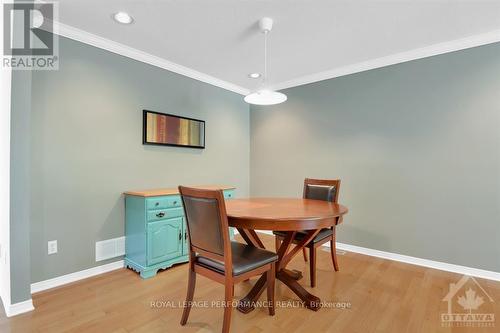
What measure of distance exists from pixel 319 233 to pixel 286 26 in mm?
2003

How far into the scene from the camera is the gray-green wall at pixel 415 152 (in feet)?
8.05

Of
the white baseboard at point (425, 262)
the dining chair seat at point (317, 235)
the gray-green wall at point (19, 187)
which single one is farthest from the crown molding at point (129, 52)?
the white baseboard at point (425, 262)

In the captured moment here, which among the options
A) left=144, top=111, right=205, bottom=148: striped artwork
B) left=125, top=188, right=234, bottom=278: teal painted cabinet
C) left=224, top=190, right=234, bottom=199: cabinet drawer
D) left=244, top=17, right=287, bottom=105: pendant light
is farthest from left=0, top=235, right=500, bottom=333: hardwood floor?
left=244, top=17, right=287, bottom=105: pendant light

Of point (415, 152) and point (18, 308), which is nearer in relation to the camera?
point (18, 308)

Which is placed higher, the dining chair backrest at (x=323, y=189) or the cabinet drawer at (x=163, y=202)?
the dining chair backrest at (x=323, y=189)

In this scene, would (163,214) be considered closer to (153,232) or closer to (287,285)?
(153,232)

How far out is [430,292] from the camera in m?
2.14

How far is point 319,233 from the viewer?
2303 mm

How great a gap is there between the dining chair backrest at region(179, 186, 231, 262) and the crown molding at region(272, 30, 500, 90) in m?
2.78

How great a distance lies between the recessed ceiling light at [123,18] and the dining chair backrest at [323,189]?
2447 mm

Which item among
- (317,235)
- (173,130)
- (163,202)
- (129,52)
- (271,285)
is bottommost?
(271,285)

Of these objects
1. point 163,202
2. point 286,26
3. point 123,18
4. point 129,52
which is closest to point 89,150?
point 163,202

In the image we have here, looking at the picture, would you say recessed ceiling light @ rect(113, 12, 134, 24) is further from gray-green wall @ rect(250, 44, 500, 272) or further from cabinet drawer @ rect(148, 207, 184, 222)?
gray-green wall @ rect(250, 44, 500, 272)

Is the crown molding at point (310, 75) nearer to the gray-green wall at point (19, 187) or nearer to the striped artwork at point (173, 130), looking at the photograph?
the striped artwork at point (173, 130)
